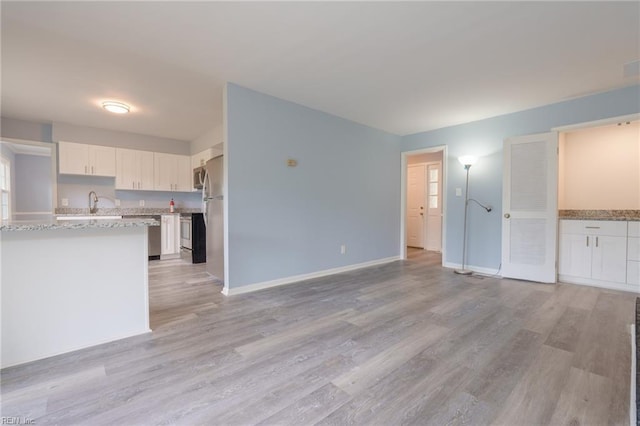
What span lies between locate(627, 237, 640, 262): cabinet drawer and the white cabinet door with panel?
0.03 meters

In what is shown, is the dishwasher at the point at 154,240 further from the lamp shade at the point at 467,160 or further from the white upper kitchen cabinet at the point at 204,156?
the lamp shade at the point at 467,160

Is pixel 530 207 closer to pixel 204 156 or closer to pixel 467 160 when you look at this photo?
pixel 467 160

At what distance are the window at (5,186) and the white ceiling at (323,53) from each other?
1.68m

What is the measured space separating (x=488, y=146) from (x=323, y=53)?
3155 mm

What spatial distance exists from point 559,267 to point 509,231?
0.79 m

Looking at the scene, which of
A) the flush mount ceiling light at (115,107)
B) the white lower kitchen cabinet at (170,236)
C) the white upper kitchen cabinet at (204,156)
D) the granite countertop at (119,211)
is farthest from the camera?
the white lower kitchen cabinet at (170,236)

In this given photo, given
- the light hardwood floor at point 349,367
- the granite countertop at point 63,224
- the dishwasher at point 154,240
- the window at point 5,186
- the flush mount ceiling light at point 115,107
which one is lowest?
the light hardwood floor at point 349,367

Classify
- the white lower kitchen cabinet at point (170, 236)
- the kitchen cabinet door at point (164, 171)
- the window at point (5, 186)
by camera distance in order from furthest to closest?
the kitchen cabinet door at point (164, 171) → the white lower kitchen cabinet at point (170, 236) → the window at point (5, 186)

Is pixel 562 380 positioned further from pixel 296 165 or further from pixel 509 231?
pixel 296 165

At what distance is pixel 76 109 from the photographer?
402cm

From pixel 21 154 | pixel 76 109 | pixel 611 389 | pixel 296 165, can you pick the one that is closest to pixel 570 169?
pixel 611 389

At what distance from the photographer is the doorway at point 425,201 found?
6496 mm

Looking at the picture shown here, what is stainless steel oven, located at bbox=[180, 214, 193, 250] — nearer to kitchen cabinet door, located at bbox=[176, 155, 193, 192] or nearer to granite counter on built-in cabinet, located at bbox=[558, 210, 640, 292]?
kitchen cabinet door, located at bbox=[176, 155, 193, 192]

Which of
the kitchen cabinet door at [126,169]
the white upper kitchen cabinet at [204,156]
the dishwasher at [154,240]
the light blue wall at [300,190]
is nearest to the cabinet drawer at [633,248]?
the light blue wall at [300,190]
